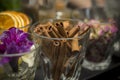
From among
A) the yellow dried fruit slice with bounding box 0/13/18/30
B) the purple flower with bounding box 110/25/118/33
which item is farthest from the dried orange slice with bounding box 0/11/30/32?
the purple flower with bounding box 110/25/118/33

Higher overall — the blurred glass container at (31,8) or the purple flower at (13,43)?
the blurred glass container at (31,8)

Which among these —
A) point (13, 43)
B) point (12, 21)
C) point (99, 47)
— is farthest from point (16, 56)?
point (99, 47)

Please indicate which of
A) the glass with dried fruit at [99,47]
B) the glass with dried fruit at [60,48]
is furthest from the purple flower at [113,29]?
the glass with dried fruit at [60,48]

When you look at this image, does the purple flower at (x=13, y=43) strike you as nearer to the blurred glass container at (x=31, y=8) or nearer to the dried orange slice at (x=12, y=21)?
the dried orange slice at (x=12, y=21)

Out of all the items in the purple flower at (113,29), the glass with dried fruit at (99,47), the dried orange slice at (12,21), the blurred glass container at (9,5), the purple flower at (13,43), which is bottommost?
the glass with dried fruit at (99,47)

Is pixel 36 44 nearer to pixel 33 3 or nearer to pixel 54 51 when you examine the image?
pixel 54 51

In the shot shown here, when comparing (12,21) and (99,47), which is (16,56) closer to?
(12,21)
